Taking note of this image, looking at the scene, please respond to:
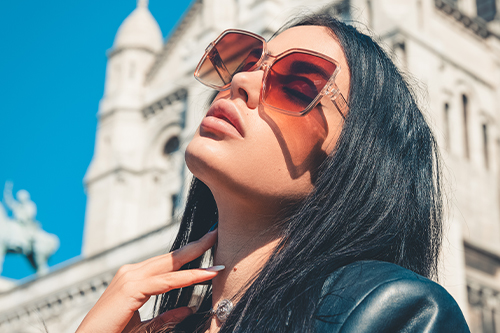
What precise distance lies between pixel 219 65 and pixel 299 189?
1.65ft

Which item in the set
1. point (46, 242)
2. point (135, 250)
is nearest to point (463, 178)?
point (135, 250)

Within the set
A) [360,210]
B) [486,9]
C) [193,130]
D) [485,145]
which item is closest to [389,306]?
[360,210]

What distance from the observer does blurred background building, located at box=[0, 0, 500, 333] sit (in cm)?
1261

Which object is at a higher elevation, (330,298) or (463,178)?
(463,178)

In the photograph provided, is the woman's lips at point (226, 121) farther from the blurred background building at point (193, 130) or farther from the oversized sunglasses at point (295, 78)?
the blurred background building at point (193, 130)

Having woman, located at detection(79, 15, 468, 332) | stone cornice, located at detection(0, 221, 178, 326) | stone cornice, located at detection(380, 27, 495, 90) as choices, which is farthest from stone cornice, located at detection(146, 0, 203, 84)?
woman, located at detection(79, 15, 468, 332)

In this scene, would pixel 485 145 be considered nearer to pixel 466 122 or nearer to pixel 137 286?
pixel 466 122

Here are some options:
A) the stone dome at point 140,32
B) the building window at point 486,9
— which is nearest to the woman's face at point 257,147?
the building window at point 486,9

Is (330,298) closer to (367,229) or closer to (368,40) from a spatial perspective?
(367,229)

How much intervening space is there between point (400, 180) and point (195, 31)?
893 inches

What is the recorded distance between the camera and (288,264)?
1.28 m

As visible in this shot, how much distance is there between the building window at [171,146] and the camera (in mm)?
21578

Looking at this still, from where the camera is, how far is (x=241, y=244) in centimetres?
150

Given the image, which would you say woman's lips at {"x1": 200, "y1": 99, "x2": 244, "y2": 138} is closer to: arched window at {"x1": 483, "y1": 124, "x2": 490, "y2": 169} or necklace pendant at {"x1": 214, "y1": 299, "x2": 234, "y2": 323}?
necklace pendant at {"x1": 214, "y1": 299, "x2": 234, "y2": 323}
